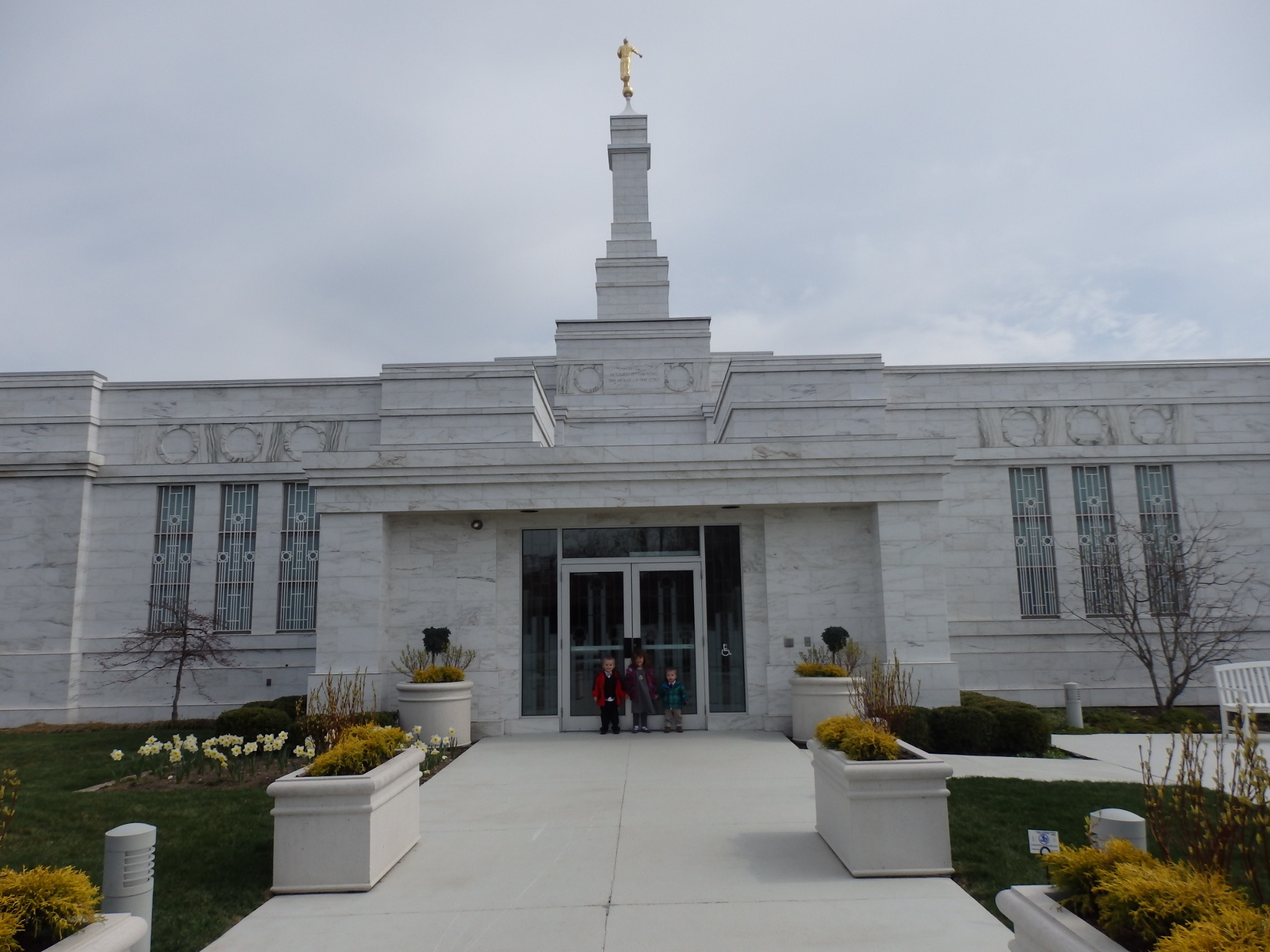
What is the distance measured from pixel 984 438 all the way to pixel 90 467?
1884 cm

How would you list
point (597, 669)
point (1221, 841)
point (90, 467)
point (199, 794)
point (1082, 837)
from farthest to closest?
point (90, 467)
point (597, 669)
point (199, 794)
point (1082, 837)
point (1221, 841)

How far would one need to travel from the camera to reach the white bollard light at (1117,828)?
534 cm

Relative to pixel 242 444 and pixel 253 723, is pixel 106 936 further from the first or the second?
pixel 242 444

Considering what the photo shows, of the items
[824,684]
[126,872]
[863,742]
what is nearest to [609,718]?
[824,684]

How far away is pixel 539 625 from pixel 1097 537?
1186cm

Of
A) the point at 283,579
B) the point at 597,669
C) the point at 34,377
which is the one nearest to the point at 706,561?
the point at 597,669

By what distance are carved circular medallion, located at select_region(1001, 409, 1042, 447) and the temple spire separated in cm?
1146

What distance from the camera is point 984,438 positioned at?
18500 millimetres

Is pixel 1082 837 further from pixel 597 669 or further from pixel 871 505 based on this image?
pixel 597 669

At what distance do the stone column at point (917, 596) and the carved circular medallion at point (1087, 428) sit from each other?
21.8 ft

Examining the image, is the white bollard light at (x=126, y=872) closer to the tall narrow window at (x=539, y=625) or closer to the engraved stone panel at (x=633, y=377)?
the tall narrow window at (x=539, y=625)

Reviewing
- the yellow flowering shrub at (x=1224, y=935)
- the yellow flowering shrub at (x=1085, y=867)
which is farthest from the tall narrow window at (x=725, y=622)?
the yellow flowering shrub at (x=1224, y=935)

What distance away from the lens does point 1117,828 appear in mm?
5395

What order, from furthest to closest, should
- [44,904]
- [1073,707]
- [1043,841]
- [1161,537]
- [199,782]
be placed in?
[1161,537]
[1073,707]
[199,782]
[1043,841]
[44,904]
